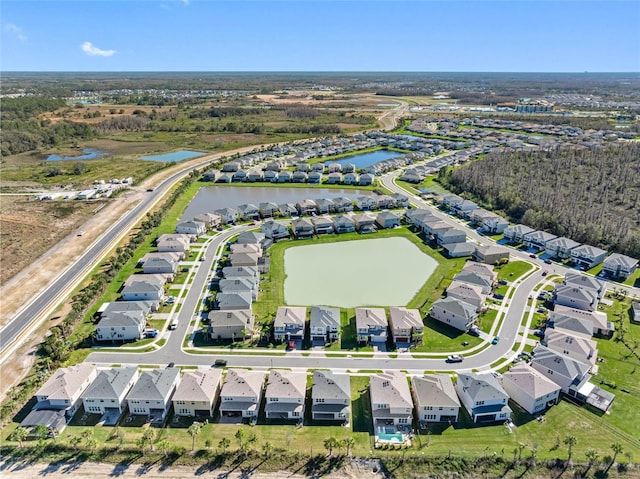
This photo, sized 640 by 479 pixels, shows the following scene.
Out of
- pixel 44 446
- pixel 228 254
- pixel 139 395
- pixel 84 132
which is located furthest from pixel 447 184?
pixel 84 132

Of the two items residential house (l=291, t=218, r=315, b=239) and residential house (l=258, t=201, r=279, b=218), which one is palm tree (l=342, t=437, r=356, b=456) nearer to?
residential house (l=291, t=218, r=315, b=239)

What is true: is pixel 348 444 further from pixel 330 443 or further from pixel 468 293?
pixel 468 293

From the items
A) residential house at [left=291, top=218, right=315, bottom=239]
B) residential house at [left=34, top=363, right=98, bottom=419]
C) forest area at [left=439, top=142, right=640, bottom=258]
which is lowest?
residential house at [left=34, top=363, right=98, bottom=419]

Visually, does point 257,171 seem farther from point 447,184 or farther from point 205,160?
point 447,184

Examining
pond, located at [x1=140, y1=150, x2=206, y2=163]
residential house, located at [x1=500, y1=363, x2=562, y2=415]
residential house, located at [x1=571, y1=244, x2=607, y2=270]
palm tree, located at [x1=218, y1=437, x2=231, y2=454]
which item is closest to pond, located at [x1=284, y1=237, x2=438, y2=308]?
residential house, located at [x1=500, y1=363, x2=562, y2=415]

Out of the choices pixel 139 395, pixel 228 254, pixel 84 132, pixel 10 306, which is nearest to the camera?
pixel 139 395

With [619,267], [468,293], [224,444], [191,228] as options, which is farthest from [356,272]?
[619,267]
